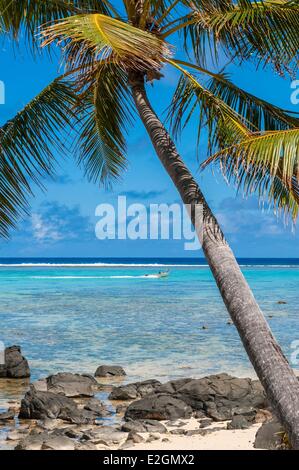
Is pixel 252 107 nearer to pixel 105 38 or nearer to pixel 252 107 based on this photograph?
pixel 252 107

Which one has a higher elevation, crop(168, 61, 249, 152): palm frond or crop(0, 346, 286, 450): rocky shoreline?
crop(168, 61, 249, 152): palm frond

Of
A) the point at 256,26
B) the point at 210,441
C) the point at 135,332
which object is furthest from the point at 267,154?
the point at 135,332

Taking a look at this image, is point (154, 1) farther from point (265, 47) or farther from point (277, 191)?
point (277, 191)

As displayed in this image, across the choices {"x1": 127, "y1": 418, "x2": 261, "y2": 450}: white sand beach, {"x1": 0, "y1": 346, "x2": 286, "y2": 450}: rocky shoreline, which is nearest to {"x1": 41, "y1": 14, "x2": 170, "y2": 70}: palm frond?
{"x1": 0, "y1": 346, "x2": 286, "y2": 450}: rocky shoreline

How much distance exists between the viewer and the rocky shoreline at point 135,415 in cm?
842

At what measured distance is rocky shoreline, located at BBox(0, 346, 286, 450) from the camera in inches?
332

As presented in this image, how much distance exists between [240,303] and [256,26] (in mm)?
3578

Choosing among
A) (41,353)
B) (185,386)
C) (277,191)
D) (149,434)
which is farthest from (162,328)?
(277,191)

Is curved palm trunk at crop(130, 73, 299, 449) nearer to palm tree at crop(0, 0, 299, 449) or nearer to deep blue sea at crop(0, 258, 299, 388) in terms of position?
palm tree at crop(0, 0, 299, 449)

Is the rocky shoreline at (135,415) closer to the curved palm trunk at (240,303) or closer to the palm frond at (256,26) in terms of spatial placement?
the curved palm trunk at (240,303)

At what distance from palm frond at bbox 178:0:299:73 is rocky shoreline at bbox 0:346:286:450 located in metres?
4.31

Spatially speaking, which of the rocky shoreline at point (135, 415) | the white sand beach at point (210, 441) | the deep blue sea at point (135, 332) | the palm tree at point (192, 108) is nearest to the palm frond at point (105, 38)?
the palm tree at point (192, 108)

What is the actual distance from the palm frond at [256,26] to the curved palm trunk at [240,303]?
1.58 metres

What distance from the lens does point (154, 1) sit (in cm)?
695
